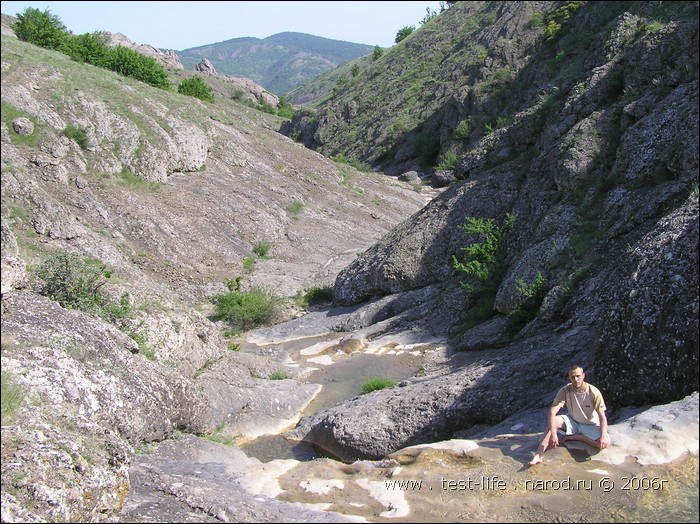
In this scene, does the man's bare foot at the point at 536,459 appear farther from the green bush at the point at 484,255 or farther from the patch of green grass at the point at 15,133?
the patch of green grass at the point at 15,133

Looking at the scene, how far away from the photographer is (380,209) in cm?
3950

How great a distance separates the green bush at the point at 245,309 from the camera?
23.4m

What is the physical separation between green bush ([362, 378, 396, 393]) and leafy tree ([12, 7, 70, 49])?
3247 centimetres

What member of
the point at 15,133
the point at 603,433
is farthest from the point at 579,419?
the point at 15,133

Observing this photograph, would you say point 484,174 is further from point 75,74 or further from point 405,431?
point 75,74

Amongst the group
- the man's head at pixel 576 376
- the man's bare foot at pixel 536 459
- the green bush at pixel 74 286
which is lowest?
the man's bare foot at pixel 536 459

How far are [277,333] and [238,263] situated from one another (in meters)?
7.88

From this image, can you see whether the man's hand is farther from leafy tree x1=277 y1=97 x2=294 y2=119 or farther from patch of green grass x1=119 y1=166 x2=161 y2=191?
leafy tree x1=277 y1=97 x2=294 y2=119

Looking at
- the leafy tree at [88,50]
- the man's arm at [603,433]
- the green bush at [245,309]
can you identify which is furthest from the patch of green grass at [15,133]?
the man's arm at [603,433]

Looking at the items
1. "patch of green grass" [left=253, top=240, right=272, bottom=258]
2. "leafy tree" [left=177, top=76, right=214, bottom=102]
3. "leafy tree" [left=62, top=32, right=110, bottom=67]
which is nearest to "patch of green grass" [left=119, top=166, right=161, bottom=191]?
"patch of green grass" [left=253, top=240, right=272, bottom=258]

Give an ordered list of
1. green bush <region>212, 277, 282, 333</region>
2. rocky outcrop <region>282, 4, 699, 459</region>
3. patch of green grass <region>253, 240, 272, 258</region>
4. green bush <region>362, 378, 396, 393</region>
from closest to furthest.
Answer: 1. rocky outcrop <region>282, 4, 699, 459</region>
2. green bush <region>362, 378, 396, 393</region>
3. green bush <region>212, 277, 282, 333</region>
4. patch of green grass <region>253, 240, 272, 258</region>

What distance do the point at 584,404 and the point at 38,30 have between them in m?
39.6

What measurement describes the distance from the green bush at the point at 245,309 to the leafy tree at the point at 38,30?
75.3 ft

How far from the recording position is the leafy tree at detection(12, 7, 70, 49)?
36.8 metres
